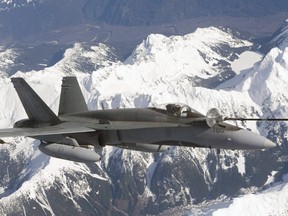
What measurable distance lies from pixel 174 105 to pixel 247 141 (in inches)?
317

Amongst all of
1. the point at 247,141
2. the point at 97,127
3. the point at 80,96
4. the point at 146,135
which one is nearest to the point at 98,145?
the point at 97,127

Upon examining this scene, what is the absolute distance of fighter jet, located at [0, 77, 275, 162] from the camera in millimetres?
52812

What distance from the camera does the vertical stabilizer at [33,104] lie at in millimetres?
63500

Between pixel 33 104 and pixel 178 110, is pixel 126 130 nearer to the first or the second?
pixel 178 110

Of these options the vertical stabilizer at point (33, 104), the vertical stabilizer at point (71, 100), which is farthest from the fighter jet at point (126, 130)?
the vertical stabilizer at point (71, 100)

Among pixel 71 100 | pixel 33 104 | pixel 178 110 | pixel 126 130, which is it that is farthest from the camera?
pixel 71 100

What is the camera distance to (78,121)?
64.2m

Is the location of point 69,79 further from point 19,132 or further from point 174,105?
point 174,105

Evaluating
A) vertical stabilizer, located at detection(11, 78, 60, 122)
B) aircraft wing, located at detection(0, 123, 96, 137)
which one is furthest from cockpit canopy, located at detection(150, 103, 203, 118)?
vertical stabilizer, located at detection(11, 78, 60, 122)

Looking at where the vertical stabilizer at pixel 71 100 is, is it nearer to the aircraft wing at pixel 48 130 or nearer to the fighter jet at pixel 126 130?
the fighter jet at pixel 126 130

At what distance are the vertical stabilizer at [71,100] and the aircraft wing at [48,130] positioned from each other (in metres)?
6.97

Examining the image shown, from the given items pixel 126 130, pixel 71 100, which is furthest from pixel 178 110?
pixel 71 100

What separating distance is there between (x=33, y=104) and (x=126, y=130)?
34.2 ft

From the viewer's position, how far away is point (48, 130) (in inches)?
2365
